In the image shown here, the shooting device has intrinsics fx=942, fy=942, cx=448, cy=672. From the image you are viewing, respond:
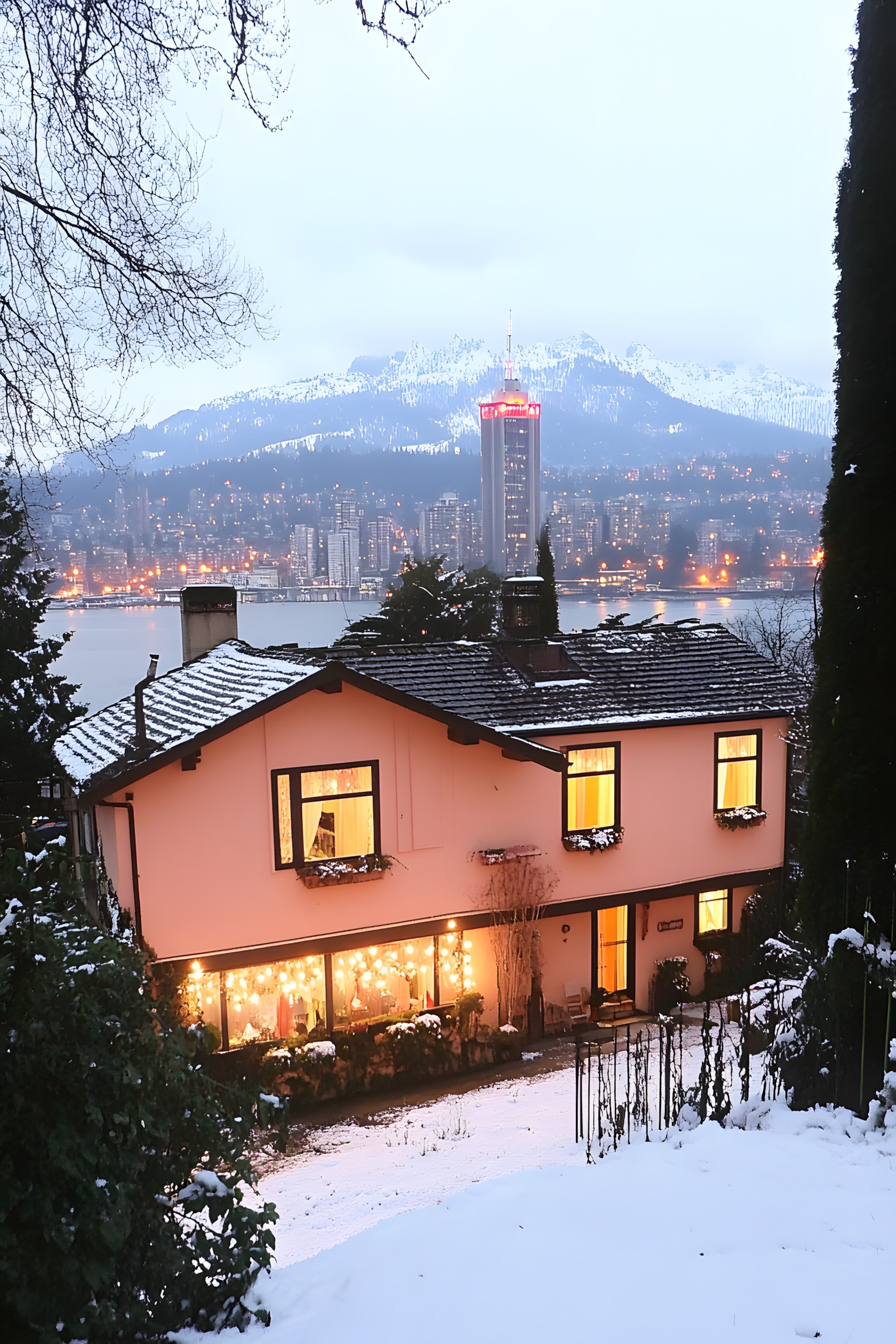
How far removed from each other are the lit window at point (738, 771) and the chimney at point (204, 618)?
9.03m

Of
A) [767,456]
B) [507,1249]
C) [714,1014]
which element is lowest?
[714,1014]

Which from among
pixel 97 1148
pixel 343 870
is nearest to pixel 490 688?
pixel 343 870

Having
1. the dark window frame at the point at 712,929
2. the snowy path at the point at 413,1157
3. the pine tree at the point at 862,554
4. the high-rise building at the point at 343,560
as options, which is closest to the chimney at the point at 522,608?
the dark window frame at the point at 712,929

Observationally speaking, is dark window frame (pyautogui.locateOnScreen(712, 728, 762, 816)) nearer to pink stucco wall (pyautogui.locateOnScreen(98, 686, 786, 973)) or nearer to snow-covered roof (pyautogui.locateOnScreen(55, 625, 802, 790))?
pink stucco wall (pyautogui.locateOnScreen(98, 686, 786, 973))

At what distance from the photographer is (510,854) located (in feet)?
46.8

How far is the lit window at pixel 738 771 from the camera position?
16234 mm

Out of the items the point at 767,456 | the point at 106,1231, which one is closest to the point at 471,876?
the point at 106,1231

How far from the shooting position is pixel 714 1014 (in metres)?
14.8

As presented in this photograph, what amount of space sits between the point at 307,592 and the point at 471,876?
1037 inches

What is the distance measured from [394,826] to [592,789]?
145 inches

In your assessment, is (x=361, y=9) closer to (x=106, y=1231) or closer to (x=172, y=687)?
(x=106, y=1231)

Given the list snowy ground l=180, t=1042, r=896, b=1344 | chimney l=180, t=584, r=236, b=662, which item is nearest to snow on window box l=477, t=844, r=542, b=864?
chimney l=180, t=584, r=236, b=662

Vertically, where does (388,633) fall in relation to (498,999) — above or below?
above

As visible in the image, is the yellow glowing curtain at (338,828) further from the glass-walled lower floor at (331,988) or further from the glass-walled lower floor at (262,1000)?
the glass-walled lower floor at (262,1000)
